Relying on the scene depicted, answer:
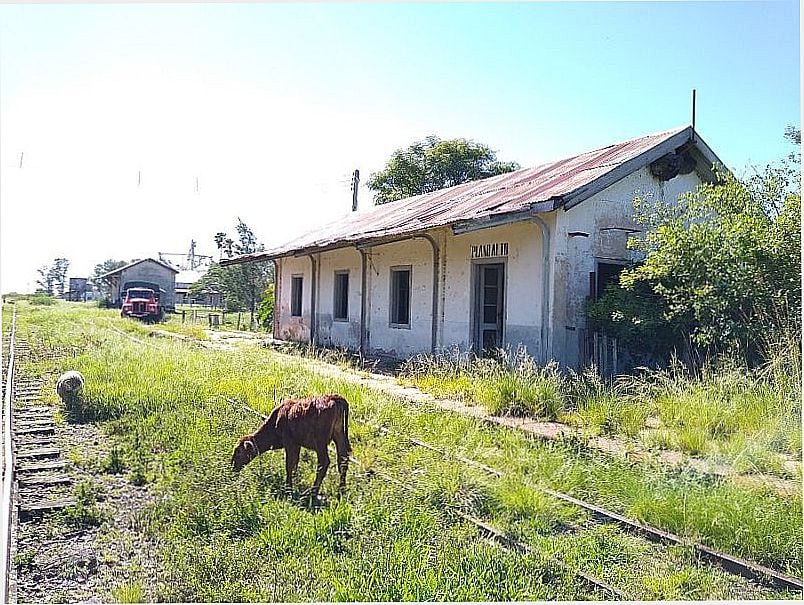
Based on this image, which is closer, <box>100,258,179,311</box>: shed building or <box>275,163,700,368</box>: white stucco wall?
<box>100,258,179,311</box>: shed building

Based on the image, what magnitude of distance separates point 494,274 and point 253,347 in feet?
14.1

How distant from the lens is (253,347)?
18.4 ft

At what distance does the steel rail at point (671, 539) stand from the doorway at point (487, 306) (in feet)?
14.9

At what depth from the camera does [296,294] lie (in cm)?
907

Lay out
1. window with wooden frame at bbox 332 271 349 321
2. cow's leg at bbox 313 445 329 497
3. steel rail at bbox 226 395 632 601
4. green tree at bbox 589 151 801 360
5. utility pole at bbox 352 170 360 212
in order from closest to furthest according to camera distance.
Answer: steel rail at bbox 226 395 632 601
cow's leg at bbox 313 445 329 497
utility pole at bbox 352 170 360 212
green tree at bbox 589 151 801 360
window with wooden frame at bbox 332 271 349 321

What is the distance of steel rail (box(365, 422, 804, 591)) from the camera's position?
143 inches

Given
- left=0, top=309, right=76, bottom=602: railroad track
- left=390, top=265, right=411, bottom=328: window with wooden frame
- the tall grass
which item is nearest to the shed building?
left=0, top=309, right=76, bottom=602: railroad track

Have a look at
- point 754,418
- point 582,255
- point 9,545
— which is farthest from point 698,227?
point 9,545

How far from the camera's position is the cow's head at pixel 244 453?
13.6 feet

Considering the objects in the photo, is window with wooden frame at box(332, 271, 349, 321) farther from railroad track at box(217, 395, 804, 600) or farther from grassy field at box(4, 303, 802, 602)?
railroad track at box(217, 395, 804, 600)

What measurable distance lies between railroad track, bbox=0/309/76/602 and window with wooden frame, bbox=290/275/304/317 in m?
3.94

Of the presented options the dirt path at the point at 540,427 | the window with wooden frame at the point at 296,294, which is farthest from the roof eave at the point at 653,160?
the window with wooden frame at the point at 296,294

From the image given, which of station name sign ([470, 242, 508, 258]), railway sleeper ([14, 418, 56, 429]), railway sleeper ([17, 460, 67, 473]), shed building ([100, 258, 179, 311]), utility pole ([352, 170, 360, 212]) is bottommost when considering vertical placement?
railway sleeper ([17, 460, 67, 473])

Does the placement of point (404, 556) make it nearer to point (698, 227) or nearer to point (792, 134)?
point (792, 134)
